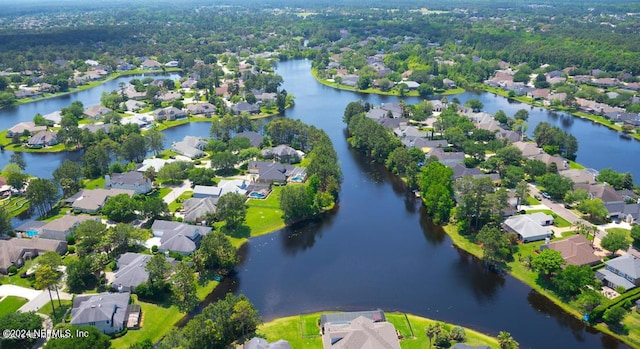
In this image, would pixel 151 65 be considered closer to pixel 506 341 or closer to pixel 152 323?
pixel 152 323

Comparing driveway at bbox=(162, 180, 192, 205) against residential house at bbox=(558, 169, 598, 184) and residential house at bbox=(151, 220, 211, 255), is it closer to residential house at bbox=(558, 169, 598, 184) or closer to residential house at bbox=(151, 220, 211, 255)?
residential house at bbox=(151, 220, 211, 255)

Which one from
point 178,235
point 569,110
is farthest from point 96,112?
point 569,110

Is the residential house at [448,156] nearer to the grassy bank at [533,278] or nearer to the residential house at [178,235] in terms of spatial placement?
the grassy bank at [533,278]

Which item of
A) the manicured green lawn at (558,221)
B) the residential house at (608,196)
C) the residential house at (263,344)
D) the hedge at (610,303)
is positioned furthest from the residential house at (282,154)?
the hedge at (610,303)

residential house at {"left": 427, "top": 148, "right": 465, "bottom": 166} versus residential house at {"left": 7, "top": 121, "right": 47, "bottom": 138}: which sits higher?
residential house at {"left": 427, "top": 148, "right": 465, "bottom": 166}

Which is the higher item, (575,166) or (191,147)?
(575,166)

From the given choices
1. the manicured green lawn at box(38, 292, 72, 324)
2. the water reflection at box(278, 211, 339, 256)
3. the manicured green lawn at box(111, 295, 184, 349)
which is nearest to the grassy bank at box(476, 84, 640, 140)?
the water reflection at box(278, 211, 339, 256)
